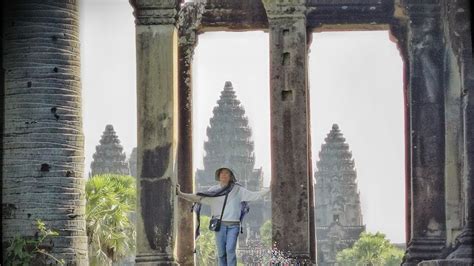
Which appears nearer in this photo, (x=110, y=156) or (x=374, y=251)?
(x=374, y=251)

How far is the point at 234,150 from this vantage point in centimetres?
11375

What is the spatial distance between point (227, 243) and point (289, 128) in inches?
103

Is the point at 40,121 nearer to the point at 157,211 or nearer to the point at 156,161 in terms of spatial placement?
the point at 156,161

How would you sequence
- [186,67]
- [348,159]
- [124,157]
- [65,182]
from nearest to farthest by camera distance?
[65,182]
[186,67]
[124,157]
[348,159]

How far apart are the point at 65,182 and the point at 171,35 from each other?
2.74m

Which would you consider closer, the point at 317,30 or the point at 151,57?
the point at 151,57

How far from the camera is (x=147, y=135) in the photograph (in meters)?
21.1

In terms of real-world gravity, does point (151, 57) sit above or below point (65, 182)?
above

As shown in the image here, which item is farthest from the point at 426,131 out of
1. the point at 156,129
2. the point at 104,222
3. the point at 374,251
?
the point at 374,251

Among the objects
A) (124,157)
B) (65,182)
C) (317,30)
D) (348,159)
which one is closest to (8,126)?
(65,182)

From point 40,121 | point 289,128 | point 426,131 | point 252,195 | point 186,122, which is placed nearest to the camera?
point 252,195

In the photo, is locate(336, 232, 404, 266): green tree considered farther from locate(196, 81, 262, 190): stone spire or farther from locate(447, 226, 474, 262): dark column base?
locate(447, 226, 474, 262): dark column base

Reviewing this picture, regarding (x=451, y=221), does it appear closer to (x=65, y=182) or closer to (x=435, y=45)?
(x=435, y=45)

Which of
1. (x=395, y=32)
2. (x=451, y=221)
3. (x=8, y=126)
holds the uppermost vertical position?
(x=395, y=32)
